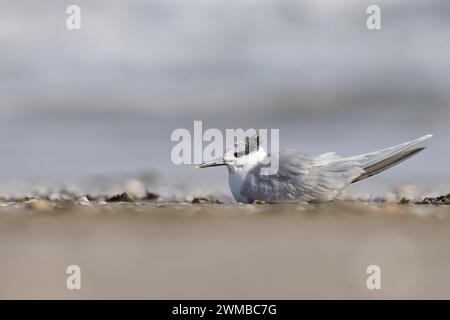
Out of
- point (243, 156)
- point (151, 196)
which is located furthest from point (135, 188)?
point (243, 156)

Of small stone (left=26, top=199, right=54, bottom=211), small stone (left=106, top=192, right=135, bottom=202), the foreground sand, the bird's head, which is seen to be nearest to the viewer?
the foreground sand

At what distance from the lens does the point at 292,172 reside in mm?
4098

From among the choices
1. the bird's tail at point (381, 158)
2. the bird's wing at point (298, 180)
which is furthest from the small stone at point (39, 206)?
the bird's tail at point (381, 158)

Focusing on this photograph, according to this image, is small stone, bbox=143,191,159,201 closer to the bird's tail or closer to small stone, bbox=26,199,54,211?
small stone, bbox=26,199,54,211

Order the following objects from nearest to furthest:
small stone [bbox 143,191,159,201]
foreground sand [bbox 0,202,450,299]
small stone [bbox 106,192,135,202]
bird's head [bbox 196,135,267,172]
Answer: foreground sand [bbox 0,202,450,299], bird's head [bbox 196,135,267,172], small stone [bbox 106,192,135,202], small stone [bbox 143,191,159,201]

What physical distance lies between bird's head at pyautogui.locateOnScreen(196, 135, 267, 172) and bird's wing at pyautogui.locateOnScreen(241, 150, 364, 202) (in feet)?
0.28

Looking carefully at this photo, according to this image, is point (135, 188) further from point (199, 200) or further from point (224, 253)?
point (224, 253)

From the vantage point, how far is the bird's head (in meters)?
4.24

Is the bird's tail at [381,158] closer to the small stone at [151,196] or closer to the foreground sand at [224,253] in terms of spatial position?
the foreground sand at [224,253]

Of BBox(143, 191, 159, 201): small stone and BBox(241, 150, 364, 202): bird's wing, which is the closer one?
BBox(241, 150, 364, 202): bird's wing

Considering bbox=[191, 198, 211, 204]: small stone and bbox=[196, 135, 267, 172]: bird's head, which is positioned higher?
bbox=[196, 135, 267, 172]: bird's head

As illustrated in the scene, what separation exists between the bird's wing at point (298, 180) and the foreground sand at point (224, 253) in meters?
0.44

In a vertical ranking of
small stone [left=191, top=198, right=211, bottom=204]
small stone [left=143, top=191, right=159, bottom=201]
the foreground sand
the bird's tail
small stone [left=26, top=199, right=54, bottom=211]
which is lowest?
the foreground sand

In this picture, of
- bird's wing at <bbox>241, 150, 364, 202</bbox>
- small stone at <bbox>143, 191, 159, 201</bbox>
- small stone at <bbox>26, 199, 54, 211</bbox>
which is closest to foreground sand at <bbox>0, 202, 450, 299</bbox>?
small stone at <bbox>26, 199, 54, 211</bbox>
